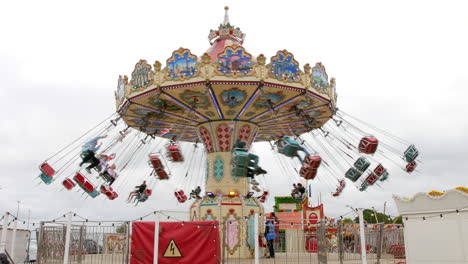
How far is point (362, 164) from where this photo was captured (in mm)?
14188

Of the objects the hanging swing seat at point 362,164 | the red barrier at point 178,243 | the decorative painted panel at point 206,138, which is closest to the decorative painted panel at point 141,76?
the decorative painted panel at point 206,138

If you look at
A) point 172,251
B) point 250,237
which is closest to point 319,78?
point 250,237

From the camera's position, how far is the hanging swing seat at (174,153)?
45.4 ft

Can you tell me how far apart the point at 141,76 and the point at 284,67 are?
180 inches

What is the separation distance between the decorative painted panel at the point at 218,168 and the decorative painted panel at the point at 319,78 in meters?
4.44

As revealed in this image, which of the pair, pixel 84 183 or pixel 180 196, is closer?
pixel 84 183

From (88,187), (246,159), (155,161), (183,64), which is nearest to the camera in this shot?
(246,159)

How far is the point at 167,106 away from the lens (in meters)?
15.2

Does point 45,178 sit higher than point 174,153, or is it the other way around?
point 174,153

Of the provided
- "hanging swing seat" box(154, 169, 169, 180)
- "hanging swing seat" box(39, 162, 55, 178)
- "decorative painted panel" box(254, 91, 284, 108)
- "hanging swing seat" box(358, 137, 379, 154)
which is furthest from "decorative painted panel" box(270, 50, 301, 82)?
"hanging swing seat" box(39, 162, 55, 178)

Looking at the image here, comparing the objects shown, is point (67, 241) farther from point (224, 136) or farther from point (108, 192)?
point (224, 136)

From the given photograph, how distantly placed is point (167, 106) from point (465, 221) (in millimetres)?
9908

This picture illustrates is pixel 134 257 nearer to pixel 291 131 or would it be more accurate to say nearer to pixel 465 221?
pixel 465 221

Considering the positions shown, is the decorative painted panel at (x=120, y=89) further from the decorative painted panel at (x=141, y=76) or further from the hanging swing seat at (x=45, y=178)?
the hanging swing seat at (x=45, y=178)
